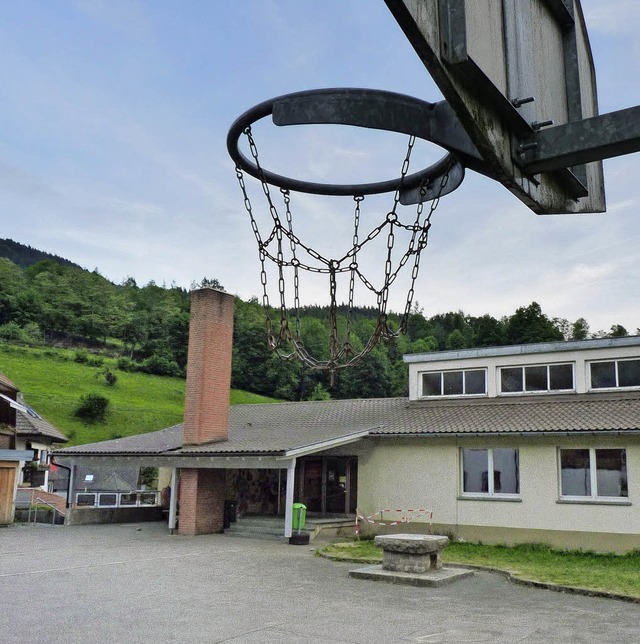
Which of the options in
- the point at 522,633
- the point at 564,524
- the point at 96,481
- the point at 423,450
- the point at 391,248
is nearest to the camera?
the point at 391,248

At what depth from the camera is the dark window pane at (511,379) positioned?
800 inches

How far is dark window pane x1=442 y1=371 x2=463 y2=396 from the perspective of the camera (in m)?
21.4

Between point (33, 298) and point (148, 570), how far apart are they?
8305 cm

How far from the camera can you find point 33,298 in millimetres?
88750

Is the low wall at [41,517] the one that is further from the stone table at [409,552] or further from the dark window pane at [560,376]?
the dark window pane at [560,376]

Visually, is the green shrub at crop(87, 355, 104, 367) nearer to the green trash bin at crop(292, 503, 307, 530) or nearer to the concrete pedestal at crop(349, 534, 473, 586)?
the green trash bin at crop(292, 503, 307, 530)

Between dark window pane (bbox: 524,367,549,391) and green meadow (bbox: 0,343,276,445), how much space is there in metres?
40.5

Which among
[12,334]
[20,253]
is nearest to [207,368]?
[12,334]

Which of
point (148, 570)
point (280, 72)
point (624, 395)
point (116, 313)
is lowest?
point (148, 570)

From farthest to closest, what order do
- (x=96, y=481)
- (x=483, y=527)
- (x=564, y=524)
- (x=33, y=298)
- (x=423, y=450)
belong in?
1. (x=33, y=298)
2. (x=96, y=481)
3. (x=423, y=450)
4. (x=483, y=527)
5. (x=564, y=524)

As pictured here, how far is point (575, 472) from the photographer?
672 inches

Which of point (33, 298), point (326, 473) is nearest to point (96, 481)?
point (326, 473)

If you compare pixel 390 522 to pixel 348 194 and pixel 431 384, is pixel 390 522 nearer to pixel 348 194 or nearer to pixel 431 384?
pixel 431 384

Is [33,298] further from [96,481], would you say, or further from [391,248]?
[391,248]
